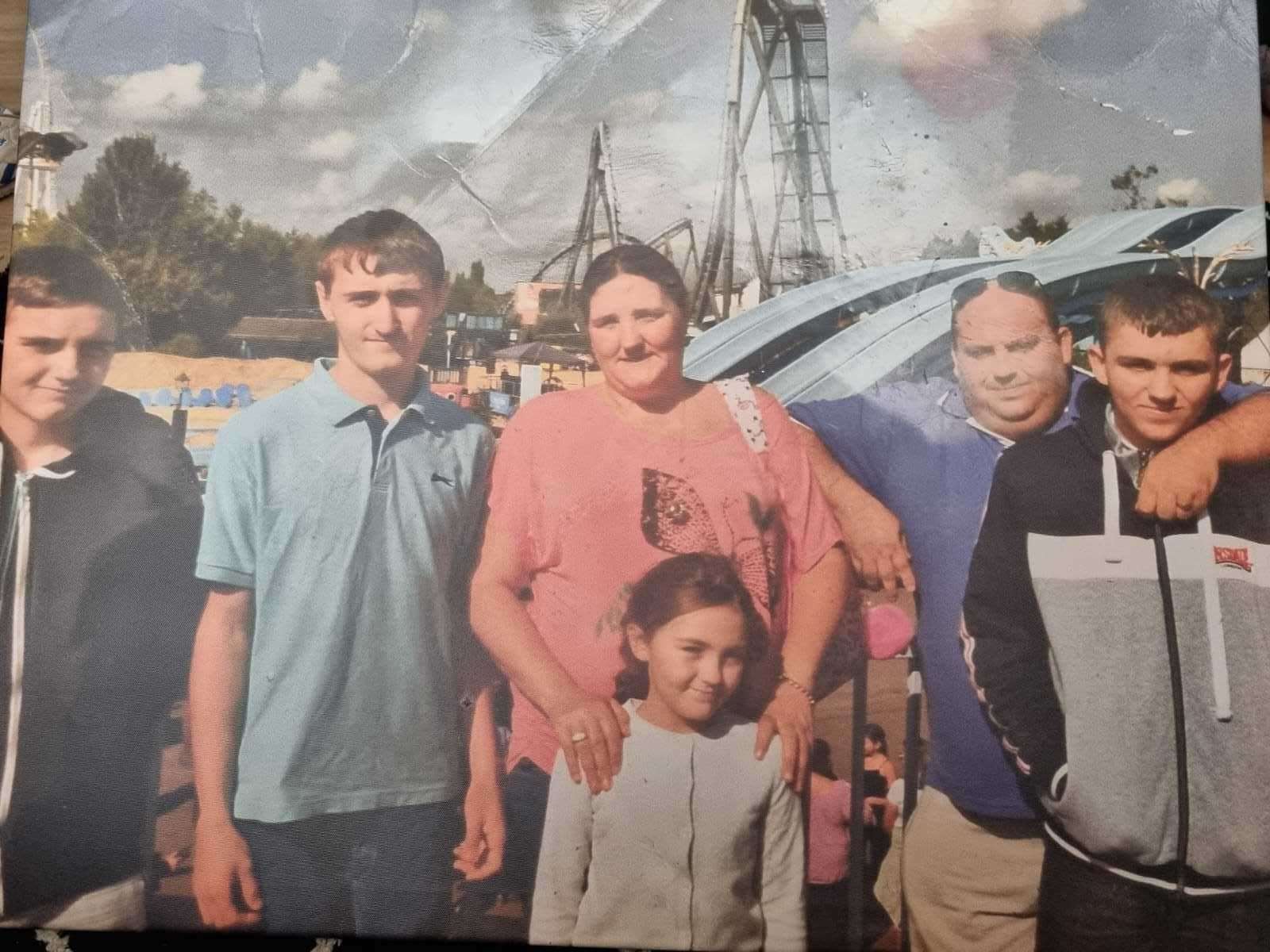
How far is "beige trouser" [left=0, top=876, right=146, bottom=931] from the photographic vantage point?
2.42 m

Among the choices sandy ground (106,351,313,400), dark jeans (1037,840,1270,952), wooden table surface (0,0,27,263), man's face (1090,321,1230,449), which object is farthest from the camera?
wooden table surface (0,0,27,263)

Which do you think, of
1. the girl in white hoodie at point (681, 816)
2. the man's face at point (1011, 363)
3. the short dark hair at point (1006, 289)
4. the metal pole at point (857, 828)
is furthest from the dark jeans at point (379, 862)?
the short dark hair at point (1006, 289)

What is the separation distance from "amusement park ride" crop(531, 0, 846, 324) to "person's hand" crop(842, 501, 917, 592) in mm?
608

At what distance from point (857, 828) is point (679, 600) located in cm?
66

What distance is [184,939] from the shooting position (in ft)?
7.90

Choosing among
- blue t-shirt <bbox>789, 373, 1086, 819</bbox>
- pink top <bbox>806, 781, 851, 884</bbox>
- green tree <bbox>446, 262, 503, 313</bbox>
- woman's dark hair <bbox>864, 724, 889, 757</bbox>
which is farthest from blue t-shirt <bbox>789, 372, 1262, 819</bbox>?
green tree <bbox>446, 262, 503, 313</bbox>

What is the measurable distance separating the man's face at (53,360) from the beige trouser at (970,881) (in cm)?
225

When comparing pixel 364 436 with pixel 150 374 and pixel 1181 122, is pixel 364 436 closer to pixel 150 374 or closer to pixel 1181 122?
pixel 150 374

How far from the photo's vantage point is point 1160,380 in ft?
7.91

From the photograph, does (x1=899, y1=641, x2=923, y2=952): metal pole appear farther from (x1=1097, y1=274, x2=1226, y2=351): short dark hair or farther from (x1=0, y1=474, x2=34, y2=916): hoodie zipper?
(x1=0, y1=474, x2=34, y2=916): hoodie zipper

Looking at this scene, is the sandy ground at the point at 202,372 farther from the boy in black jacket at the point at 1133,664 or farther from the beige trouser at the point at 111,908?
the boy in black jacket at the point at 1133,664

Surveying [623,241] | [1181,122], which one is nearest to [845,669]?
[623,241]

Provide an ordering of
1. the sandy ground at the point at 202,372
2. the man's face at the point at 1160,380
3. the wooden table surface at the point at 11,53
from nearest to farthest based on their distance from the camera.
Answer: the man's face at the point at 1160,380 → the sandy ground at the point at 202,372 → the wooden table surface at the point at 11,53

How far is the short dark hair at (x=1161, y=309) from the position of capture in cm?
245
